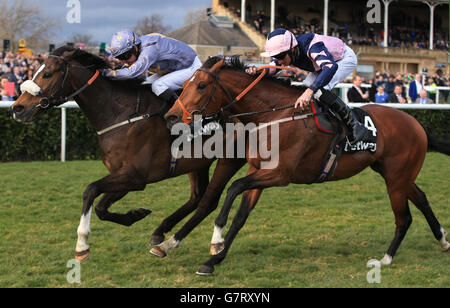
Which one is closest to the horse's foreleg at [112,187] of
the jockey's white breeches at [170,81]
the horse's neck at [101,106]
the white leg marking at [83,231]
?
the white leg marking at [83,231]

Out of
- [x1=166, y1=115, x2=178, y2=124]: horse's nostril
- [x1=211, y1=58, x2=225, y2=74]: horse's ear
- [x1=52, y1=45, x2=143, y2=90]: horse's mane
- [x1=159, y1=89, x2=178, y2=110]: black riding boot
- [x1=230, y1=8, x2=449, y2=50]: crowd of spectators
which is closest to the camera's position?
[x1=166, y1=115, x2=178, y2=124]: horse's nostril

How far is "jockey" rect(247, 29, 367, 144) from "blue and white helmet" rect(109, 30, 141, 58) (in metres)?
0.95

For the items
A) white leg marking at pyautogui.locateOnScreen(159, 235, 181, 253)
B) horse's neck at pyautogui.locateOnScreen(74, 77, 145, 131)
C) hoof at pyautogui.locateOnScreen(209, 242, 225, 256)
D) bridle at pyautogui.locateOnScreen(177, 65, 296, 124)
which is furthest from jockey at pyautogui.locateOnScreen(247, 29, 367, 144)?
white leg marking at pyautogui.locateOnScreen(159, 235, 181, 253)

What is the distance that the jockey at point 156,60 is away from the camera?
4461 mm

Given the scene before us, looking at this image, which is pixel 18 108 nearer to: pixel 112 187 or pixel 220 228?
pixel 112 187

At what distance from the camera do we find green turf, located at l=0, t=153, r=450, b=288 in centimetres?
396

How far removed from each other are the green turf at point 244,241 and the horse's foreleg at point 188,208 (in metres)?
0.16

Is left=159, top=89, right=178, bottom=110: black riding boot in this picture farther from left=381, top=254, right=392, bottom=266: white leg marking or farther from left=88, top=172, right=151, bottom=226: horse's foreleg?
left=381, top=254, right=392, bottom=266: white leg marking

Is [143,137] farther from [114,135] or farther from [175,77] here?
[175,77]

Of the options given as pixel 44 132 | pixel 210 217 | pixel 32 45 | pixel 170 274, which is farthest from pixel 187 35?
pixel 170 274

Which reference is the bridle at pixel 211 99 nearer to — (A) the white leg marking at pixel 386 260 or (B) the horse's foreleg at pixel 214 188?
(B) the horse's foreleg at pixel 214 188

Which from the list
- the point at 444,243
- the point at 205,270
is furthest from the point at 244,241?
the point at 444,243

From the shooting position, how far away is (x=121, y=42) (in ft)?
14.6

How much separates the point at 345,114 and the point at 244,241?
143 cm
